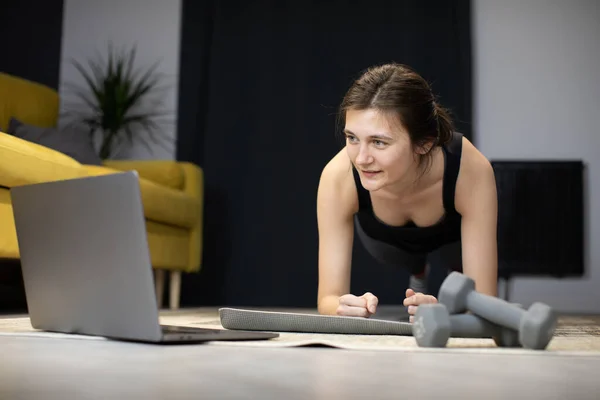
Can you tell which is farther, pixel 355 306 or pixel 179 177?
pixel 179 177

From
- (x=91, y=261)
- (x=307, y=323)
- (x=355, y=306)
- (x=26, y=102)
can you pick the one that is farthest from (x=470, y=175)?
(x=26, y=102)

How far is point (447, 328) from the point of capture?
3.37 ft

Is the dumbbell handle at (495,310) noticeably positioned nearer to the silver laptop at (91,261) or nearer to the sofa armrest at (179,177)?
the silver laptop at (91,261)

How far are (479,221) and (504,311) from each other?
0.66m

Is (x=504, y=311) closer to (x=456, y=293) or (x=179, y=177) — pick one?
(x=456, y=293)

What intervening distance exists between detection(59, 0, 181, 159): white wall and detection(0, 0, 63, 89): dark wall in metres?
0.08

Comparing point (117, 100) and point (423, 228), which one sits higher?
point (117, 100)

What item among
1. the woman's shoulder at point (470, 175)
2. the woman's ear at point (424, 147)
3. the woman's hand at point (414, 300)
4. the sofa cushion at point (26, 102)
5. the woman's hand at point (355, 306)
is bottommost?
the woman's hand at point (355, 306)

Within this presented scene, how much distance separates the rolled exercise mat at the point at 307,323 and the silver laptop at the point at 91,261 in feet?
0.45

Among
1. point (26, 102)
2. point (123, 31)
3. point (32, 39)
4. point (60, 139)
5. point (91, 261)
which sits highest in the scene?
point (123, 31)

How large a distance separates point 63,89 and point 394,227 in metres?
3.32

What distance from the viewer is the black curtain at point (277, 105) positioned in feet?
14.3

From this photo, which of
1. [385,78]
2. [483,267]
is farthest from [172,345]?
[483,267]

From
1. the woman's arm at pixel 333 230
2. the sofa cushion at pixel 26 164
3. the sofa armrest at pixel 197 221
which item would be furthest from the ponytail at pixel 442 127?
the sofa armrest at pixel 197 221
